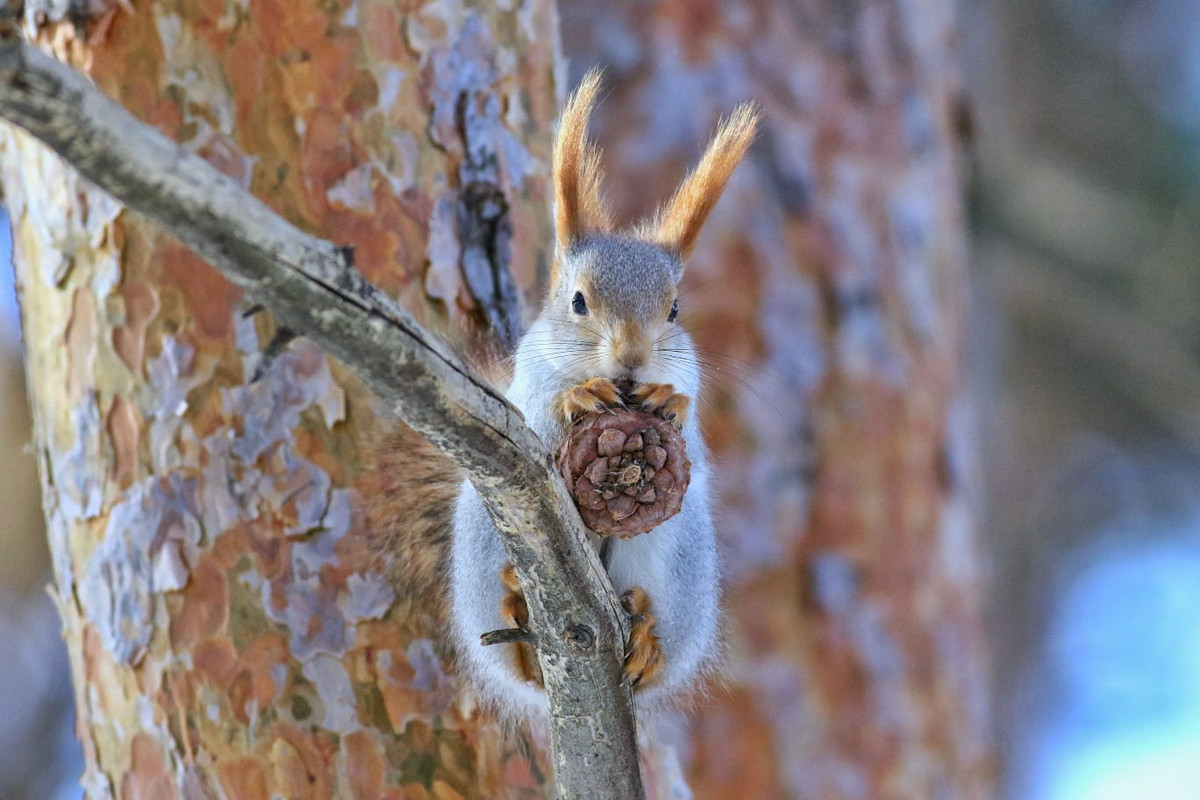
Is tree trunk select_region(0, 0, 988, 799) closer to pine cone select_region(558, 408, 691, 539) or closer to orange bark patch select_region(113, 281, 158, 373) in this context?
orange bark patch select_region(113, 281, 158, 373)

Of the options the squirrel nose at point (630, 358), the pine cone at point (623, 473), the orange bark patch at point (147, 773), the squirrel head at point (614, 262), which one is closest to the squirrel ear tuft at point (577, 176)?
the squirrel head at point (614, 262)

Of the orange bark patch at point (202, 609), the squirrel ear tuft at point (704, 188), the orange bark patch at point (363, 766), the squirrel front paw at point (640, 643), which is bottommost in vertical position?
the orange bark patch at point (363, 766)

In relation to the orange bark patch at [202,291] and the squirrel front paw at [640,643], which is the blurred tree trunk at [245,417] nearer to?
the orange bark patch at [202,291]

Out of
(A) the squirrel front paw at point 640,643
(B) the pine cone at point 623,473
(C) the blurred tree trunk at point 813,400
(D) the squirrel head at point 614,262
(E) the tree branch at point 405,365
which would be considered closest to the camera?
(E) the tree branch at point 405,365

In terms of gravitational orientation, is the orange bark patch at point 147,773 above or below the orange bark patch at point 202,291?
below

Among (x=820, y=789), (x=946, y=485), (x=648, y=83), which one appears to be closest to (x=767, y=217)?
(x=648, y=83)

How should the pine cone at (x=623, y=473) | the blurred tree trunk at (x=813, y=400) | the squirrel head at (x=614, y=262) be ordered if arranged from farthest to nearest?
the blurred tree trunk at (x=813, y=400) → the squirrel head at (x=614, y=262) → the pine cone at (x=623, y=473)
